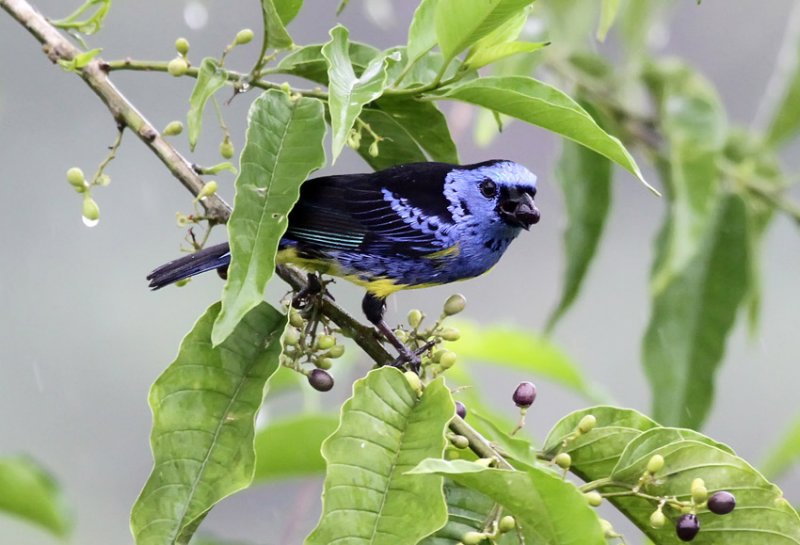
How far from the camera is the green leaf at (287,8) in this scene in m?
2.06

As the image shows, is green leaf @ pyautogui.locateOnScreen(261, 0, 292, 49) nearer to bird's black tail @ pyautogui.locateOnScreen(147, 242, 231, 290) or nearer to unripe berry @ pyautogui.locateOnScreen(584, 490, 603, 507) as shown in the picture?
bird's black tail @ pyautogui.locateOnScreen(147, 242, 231, 290)

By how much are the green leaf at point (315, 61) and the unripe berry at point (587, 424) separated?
76 centimetres

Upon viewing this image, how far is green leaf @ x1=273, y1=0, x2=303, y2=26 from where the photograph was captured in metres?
2.06

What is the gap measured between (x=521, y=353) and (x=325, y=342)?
64.1 inches

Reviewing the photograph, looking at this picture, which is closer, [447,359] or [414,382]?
[414,382]

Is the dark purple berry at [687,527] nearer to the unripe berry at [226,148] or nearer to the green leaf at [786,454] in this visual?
the unripe berry at [226,148]

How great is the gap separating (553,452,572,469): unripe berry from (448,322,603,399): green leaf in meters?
1.54

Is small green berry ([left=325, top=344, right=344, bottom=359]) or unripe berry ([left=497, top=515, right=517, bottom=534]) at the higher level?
small green berry ([left=325, top=344, right=344, bottom=359])

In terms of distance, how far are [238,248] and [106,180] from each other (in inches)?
15.1

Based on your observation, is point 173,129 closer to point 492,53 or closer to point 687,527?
point 492,53

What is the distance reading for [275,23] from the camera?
6.64ft

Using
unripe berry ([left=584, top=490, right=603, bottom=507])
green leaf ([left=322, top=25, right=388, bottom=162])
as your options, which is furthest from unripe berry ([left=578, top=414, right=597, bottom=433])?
green leaf ([left=322, top=25, right=388, bottom=162])

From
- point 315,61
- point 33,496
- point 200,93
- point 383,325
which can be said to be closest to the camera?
point 200,93

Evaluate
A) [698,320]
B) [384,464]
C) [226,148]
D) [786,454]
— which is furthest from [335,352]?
[786,454]
